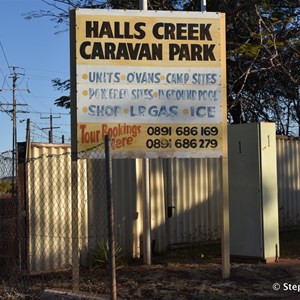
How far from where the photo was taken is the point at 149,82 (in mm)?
7676

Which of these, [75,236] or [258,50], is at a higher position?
[258,50]

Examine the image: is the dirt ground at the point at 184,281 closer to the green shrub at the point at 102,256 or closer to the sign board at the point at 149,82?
the green shrub at the point at 102,256

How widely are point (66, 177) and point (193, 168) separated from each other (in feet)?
11.9

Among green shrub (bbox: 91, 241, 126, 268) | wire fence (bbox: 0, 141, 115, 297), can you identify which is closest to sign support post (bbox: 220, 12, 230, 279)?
wire fence (bbox: 0, 141, 115, 297)

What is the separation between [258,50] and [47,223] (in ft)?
23.0

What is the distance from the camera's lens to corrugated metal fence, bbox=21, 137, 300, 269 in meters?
8.92

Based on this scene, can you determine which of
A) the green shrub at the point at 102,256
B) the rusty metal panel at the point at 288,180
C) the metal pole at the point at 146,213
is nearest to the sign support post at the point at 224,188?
the metal pole at the point at 146,213

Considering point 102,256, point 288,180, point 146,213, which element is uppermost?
point 288,180

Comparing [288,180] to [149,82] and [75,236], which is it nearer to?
[149,82]

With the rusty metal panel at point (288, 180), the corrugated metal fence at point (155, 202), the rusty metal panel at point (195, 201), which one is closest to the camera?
the corrugated metal fence at point (155, 202)

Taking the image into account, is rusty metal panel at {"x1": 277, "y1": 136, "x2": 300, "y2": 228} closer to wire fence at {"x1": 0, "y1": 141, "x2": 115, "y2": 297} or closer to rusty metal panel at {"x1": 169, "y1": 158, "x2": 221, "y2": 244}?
rusty metal panel at {"x1": 169, "y1": 158, "x2": 221, "y2": 244}

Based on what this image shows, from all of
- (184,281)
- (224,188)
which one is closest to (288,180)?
(224,188)

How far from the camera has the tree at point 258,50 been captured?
13156mm

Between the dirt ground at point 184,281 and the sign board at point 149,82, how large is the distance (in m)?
1.88
